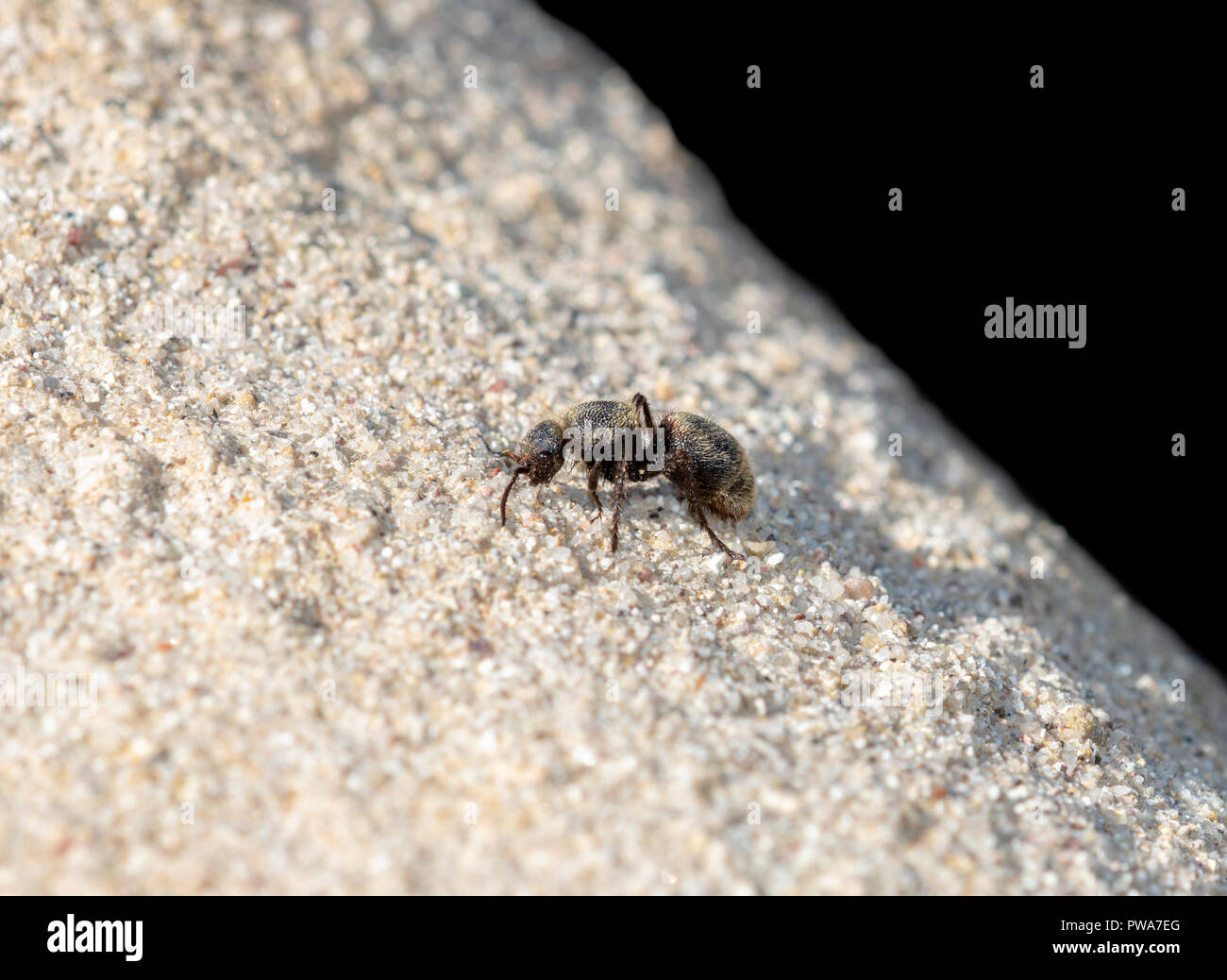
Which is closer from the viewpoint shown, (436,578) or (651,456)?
(436,578)

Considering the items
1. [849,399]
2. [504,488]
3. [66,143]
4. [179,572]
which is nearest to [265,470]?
[179,572]

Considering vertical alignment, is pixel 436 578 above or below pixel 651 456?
below

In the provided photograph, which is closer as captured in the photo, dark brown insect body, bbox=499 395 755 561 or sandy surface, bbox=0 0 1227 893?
sandy surface, bbox=0 0 1227 893

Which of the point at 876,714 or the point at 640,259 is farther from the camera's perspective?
the point at 640,259

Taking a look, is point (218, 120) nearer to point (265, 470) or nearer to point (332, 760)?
point (265, 470)

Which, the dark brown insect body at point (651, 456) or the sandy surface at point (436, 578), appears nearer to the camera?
the sandy surface at point (436, 578)
